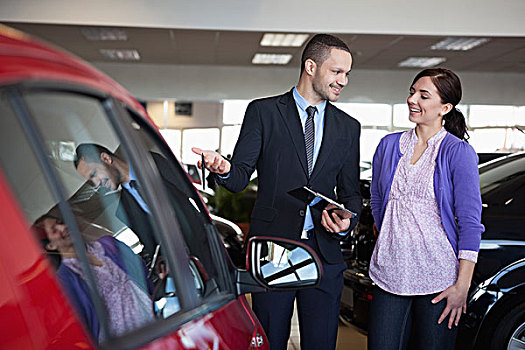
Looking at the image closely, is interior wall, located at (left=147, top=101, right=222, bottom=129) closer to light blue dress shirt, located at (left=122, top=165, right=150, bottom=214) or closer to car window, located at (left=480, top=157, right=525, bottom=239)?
car window, located at (left=480, top=157, right=525, bottom=239)

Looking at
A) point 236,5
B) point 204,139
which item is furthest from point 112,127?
point 204,139

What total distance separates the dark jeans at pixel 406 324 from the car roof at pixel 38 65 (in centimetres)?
185

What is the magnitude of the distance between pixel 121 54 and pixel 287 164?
39.7 ft

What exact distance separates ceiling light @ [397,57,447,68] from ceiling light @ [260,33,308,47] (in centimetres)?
261

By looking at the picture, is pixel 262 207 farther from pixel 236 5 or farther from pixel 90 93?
pixel 236 5

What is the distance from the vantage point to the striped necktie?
2.79m

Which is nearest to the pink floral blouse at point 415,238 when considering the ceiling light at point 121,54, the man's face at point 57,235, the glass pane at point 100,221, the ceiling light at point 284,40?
the glass pane at point 100,221

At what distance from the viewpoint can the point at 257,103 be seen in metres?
2.82

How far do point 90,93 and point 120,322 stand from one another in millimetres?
322

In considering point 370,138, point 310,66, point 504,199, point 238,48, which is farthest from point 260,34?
point 310,66

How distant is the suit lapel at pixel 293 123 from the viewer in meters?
2.76

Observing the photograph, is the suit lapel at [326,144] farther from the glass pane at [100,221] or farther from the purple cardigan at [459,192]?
the glass pane at [100,221]

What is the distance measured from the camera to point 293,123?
9.16 ft

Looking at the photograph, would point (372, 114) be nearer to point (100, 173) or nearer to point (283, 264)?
point (283, 264)
